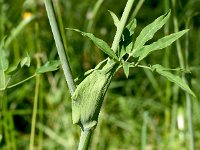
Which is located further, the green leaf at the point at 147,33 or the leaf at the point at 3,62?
the leaf at the point at 3,62

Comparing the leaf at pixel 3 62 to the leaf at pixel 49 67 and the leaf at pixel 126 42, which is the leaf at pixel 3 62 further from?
the leaf at pixel 126 42

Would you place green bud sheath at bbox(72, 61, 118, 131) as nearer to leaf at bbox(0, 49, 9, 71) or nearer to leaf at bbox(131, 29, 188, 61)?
leaf at bbox(131, 29, 188, 61)

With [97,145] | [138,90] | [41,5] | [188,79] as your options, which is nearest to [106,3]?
[41,5]

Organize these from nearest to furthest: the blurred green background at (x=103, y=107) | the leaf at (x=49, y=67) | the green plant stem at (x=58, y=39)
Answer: the green plant stem at (x=58, y=39)
the leaf at (x=49, y=67)
the blurred green background at (x=103, y=107)

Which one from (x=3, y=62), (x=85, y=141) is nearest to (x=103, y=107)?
(x=3, y=62)

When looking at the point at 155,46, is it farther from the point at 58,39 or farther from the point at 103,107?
the point at 103,107

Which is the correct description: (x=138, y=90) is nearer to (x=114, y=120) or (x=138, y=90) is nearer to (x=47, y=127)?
(x=114, y=120)

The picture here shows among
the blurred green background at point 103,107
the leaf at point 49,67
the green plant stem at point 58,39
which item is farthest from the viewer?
the blurred green background at point 103,107

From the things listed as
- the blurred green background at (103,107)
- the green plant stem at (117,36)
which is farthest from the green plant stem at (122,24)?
the blurred green background at (103,107)

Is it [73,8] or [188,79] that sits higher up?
[73,8]

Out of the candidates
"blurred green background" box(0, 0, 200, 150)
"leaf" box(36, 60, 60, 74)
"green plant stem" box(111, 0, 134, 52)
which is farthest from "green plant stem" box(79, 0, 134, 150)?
"blurred green background" box(0, 0, 200, 150)

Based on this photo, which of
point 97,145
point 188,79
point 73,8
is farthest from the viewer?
point 73,8
